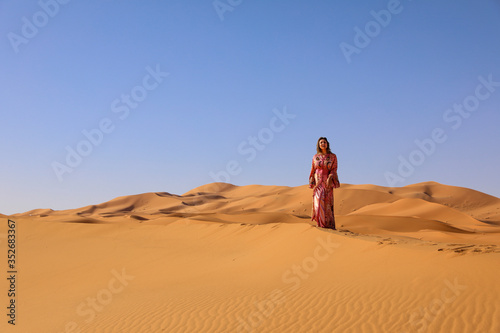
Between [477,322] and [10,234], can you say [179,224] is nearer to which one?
[10,234]

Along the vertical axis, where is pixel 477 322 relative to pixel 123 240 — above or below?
below

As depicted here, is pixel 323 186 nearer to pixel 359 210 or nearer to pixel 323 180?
pixel 323 180

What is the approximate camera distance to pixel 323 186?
12.4m

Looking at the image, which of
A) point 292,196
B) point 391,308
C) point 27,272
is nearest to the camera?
point 391,308

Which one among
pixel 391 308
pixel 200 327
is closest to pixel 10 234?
pixel 200 327

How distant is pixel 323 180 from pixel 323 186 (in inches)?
7.3

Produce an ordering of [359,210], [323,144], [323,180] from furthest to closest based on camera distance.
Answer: [359,210] → [323,180] → [323,144]

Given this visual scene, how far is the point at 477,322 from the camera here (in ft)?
16.7

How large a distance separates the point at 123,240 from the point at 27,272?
5521 mm

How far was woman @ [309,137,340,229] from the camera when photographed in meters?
12.3

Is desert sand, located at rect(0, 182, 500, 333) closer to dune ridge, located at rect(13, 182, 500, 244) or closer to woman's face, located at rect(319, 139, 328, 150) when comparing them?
woman's face, located at rect(319, 139, 328, 150)

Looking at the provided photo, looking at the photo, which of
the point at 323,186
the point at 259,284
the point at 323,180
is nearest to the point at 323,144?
the point at 323,180

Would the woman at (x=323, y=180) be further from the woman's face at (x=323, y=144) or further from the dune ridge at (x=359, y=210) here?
the dune ridge at (x=359, y=210)

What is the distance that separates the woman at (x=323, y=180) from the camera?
40.2 feet
